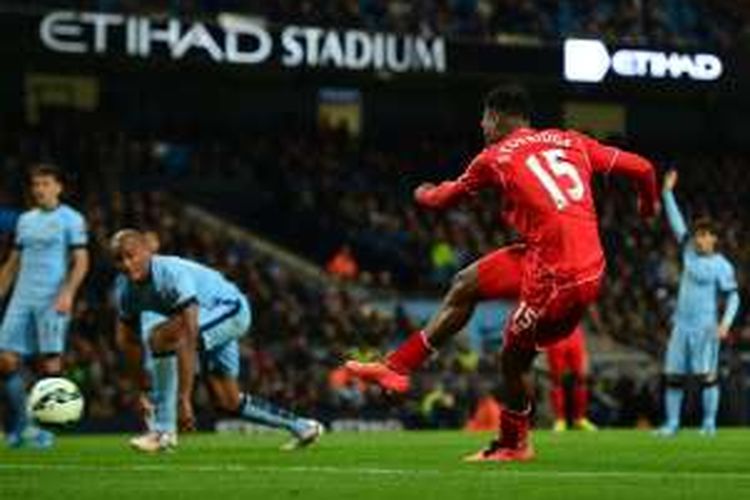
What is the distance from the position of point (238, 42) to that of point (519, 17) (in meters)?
6.39

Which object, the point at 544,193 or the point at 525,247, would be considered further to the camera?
the point at 525,247

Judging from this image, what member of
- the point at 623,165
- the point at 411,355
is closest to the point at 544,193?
the point at 623,165

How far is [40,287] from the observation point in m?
13.9

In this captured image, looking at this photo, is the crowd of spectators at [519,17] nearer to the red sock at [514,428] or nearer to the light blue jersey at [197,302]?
the light blue jersey at [197,302]

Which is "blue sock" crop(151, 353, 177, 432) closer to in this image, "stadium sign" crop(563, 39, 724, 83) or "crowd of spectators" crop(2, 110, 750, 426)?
"crowd of spectators" crop(2, 110, 750, 426)

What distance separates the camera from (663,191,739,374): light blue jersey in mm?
17703

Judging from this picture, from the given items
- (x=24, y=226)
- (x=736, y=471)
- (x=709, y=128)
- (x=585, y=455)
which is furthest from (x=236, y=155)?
(x=736, y=471)

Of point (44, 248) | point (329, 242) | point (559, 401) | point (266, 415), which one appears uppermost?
point (329, 242)

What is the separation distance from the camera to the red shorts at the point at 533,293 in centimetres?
1044

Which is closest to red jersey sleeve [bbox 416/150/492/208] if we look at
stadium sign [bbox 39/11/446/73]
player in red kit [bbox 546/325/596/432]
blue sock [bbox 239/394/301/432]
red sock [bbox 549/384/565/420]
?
blue sock [bbox 239/394/301/432]

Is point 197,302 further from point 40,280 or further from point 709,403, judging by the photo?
point 709,403

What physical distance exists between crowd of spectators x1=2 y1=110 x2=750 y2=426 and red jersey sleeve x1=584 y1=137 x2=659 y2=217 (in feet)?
41.1

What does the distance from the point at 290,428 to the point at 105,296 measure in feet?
39.9

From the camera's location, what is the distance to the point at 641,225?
3406cm
